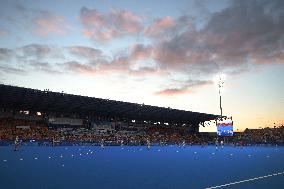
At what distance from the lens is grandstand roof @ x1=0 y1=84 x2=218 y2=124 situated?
165ft

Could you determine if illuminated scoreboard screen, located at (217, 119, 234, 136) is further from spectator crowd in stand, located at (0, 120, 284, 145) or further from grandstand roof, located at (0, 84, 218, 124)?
grandstand roof, located at (0, 84, 218, 124)

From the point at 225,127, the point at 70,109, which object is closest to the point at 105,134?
the point at 70,109

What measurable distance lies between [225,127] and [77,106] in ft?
110

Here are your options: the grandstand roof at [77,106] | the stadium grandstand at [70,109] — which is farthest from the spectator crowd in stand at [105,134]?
the grandstand roof at [77,106]

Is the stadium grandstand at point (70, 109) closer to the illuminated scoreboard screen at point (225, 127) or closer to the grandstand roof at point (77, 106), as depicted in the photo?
the grandstand roof at point (77, 106)

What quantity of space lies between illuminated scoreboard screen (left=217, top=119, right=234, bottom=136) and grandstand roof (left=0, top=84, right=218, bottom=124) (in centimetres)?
1229

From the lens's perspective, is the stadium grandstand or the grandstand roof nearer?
the grandstand roof

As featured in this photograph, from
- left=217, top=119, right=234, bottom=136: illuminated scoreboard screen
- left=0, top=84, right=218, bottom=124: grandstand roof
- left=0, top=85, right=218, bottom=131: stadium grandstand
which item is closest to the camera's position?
left=0, top=84, right=218, bottom=124: grandstand roof

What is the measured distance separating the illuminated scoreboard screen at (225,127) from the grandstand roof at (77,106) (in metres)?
12.3

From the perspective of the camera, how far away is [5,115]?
54906 mm

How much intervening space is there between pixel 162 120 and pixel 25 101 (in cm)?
3955

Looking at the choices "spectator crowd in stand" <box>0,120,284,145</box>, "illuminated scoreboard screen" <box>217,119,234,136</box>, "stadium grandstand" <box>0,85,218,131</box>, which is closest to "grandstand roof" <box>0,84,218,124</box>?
"stadium grandstand" <box>0,85,218,131</box>

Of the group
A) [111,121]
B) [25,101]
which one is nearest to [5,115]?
[25,101]

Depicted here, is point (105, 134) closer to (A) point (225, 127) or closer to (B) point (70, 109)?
(B) point (70, 109)
